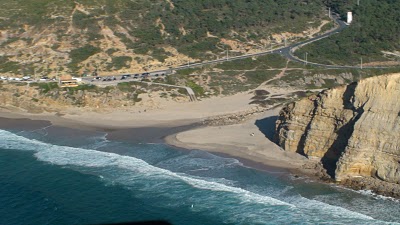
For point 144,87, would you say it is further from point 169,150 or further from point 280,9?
point 280,9

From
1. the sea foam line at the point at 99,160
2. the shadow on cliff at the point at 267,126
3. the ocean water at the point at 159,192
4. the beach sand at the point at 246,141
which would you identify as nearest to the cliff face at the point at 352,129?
the beach sand at the point at 246,141

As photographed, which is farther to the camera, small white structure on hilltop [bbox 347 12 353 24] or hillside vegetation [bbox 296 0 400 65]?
small white structure on hilltop [bbox 347 12 353 24]

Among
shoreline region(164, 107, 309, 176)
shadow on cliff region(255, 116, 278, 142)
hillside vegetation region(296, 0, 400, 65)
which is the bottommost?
shoreline region(164, 107, 309, 176)

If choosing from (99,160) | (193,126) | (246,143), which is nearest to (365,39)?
(193,126)

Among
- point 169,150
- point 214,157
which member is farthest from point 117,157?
point 214,157

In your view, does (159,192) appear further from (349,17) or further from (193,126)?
(349,17)

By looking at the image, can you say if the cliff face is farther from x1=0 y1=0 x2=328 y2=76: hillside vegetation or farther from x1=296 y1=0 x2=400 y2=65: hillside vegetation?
x1=296 y1=0 x2=400 y2=65: hillside vegetation

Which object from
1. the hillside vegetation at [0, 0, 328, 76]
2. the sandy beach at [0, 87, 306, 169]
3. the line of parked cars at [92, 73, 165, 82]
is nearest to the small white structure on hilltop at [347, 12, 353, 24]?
the hillside vegetation at [0, 0, 328, 76]
